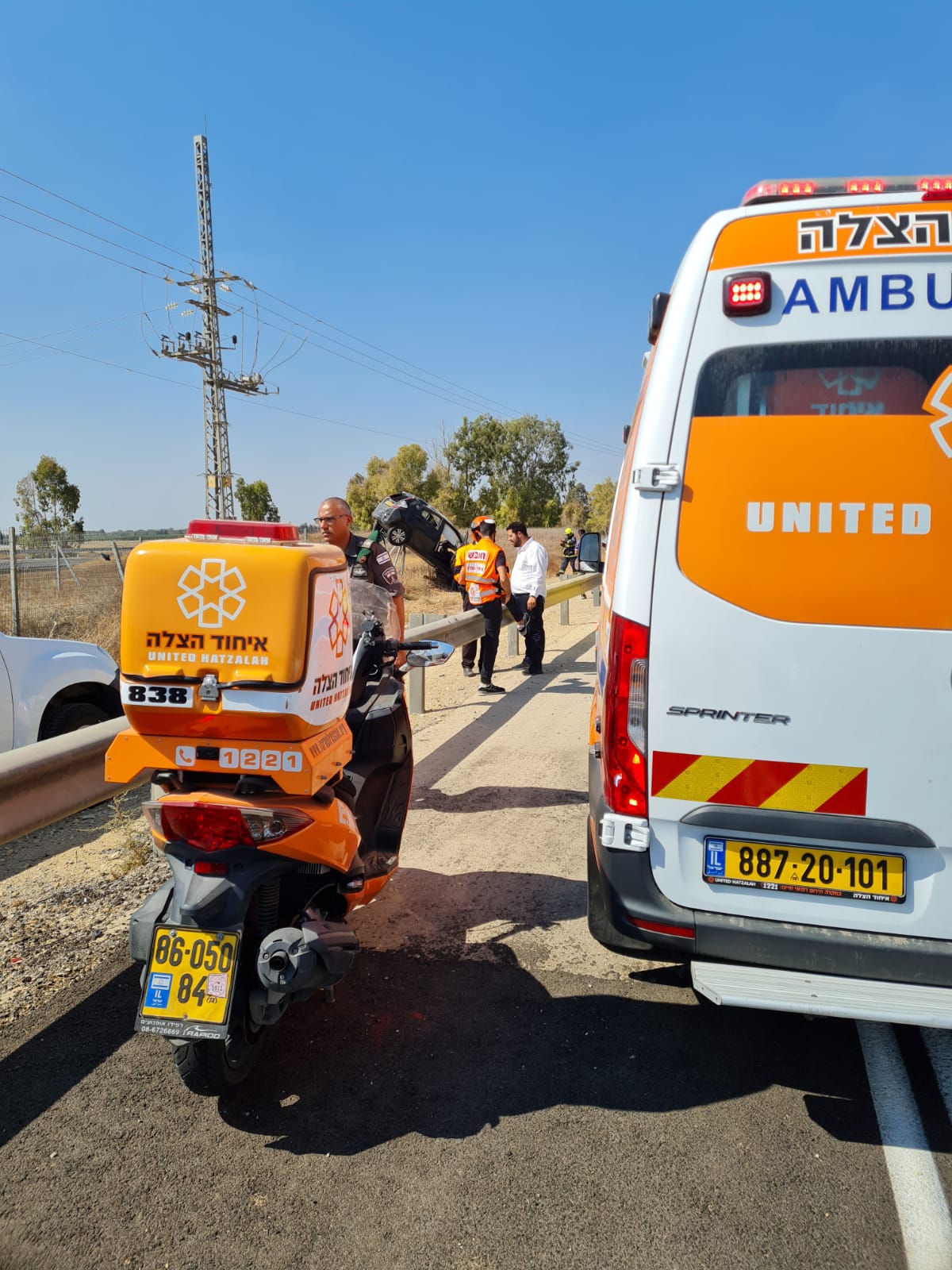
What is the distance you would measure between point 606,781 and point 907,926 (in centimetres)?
96

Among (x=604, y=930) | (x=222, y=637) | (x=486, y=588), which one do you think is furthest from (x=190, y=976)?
(x=486, y=588)

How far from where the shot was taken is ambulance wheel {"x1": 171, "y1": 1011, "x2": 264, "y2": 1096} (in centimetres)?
266

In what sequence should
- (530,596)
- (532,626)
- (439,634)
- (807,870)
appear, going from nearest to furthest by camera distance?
(807,870) < (439,634) < (530,596) < (532,626)

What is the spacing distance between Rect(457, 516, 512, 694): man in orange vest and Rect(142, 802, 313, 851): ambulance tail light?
720cm

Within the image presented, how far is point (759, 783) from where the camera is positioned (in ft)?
8.70

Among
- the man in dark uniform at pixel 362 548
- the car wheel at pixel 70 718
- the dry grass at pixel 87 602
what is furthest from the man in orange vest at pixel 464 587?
the car wheel at pixel 70 718

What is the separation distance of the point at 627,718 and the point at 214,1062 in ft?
5.40

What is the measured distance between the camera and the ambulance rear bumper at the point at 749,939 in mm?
2551

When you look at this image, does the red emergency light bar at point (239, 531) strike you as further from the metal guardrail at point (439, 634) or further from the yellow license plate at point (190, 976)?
the metal guardrail at point (439, 634)

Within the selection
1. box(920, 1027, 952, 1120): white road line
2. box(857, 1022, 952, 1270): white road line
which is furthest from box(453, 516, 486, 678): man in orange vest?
box(857, 1022, 952, 1270): white road line

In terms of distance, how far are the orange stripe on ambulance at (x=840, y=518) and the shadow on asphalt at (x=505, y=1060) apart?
1805 mm

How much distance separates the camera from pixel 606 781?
2.85 meters

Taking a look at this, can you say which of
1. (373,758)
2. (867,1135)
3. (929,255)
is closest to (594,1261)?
(867,1135)

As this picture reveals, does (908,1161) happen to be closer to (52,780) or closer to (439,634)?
(52,780)
